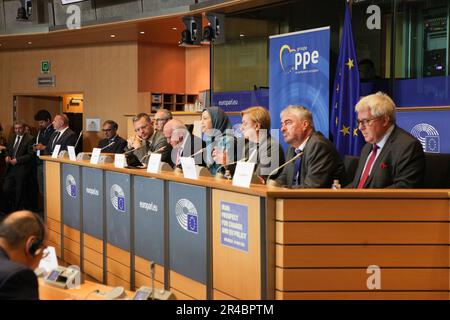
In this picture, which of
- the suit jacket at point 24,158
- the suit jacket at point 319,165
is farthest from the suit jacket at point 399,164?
the suit jacket at point 24,158

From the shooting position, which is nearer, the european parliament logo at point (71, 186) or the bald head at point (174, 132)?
the bald head at point (174, 132)

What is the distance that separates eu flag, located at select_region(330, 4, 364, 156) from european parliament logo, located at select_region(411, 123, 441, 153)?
1.67ft

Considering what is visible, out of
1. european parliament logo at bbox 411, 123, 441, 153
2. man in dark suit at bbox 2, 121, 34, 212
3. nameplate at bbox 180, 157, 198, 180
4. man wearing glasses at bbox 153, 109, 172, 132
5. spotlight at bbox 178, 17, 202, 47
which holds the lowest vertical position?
man in dark suit at bbox 2, 121, 34, 212

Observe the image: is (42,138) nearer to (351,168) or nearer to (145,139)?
(145,139)

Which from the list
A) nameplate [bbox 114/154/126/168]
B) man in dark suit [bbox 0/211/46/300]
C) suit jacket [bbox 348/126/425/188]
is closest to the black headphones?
man in dark suit [bbox 0/211/46/300]

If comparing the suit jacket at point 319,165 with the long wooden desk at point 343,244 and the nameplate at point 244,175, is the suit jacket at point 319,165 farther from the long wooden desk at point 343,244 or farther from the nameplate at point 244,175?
the long wooden desk at point 343,244

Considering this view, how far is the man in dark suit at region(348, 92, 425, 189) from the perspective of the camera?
3.30 metres

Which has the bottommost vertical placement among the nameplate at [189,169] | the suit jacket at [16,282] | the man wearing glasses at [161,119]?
the suit jacket at [16,282]

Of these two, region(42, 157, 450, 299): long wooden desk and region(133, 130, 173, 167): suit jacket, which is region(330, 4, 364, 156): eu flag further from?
region(42, 157, 450, 299): long wooden desk

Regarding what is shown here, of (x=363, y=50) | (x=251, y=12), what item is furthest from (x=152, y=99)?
(x=363, y=50)

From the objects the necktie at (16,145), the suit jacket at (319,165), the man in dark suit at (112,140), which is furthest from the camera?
the necktie at (16,145)

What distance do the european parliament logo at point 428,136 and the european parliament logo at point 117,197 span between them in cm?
264

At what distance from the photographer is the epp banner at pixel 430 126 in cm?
525

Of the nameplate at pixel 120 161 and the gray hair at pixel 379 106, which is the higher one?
the gray hair at pixel 379 106
